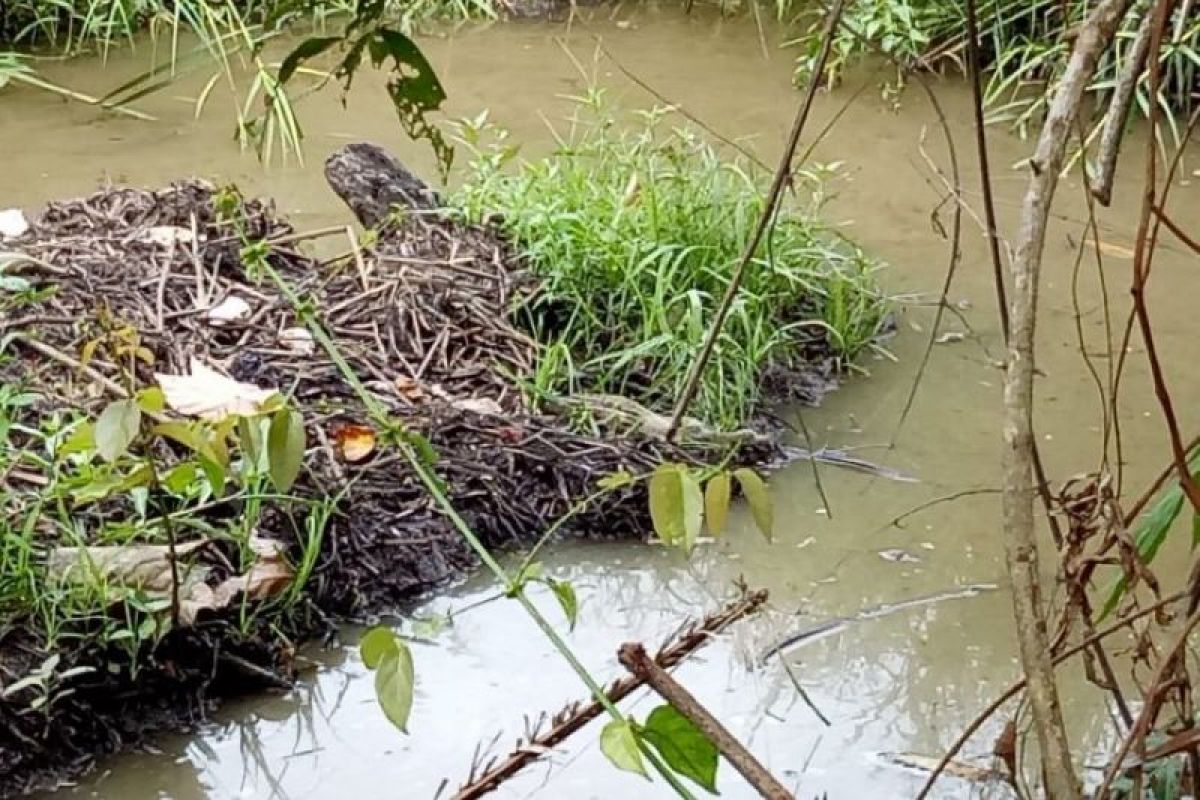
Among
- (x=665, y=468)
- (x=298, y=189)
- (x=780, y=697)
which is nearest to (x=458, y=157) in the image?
(x=298, y=189)

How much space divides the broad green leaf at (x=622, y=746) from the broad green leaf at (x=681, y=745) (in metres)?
0.01

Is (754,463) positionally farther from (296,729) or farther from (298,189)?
(298,189)

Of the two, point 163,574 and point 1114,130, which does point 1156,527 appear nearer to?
point 1114,130

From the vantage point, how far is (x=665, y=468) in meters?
1.23

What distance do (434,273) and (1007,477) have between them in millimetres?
2298

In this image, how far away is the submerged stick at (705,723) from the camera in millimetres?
931

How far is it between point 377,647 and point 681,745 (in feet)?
0.71

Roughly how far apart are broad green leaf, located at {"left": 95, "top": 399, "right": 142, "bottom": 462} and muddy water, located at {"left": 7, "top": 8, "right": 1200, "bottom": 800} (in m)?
0.61

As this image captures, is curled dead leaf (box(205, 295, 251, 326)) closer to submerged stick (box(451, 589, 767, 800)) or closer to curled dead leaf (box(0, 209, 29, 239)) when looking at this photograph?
curled dead leaf (box(0, 209, 29, 239))

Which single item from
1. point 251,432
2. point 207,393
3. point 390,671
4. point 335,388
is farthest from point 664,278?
point 390,671

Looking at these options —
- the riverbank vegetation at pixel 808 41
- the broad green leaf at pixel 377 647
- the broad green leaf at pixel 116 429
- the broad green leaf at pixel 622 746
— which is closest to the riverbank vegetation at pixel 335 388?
the broad green leaf at pixel 116 429

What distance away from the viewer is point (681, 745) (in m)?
1.03

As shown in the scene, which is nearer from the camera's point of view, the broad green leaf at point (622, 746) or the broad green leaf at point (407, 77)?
the broad green leaf at point (622, 746)

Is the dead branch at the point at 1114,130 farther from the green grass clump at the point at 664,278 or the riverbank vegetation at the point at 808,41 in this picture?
the riverbank vegetation at the point at 808,41
